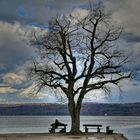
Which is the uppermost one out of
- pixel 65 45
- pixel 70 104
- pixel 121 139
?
pixel 65 45

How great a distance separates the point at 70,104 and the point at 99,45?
6242mm

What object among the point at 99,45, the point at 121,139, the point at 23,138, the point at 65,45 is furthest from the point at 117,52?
the point at 23,138

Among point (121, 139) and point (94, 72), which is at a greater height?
point (94, 72)

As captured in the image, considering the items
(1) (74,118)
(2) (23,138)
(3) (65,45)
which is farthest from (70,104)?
(2) (23,138)

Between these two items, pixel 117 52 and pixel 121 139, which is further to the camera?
pixel 117 52

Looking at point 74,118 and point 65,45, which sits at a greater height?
point 65,45

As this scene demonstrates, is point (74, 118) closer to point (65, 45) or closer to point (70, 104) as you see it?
point (70, 104)

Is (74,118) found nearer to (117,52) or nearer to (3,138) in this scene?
(117,52)

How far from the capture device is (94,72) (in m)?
41.9

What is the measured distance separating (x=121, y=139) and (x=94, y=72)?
26.5 ft

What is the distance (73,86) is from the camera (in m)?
41.2

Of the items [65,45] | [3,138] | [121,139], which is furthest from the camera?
[65,45]

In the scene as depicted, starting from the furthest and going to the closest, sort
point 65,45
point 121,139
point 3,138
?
point 65,45
point 121,139
point 3,138

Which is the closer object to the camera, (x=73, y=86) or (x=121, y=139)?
(x=121, y=139)
